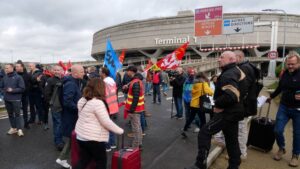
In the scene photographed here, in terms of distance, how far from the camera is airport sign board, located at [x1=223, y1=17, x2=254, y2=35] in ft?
80.1

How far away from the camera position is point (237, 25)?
82.6 feet

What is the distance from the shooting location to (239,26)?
25.2m

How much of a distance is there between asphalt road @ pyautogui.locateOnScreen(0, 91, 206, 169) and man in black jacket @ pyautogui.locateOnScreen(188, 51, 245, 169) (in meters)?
1.07

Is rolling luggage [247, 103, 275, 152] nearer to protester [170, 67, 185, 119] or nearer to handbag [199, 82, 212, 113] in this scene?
handbag [199, 82, 212, 113]

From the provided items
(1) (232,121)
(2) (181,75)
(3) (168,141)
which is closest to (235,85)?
(1) (232,121)

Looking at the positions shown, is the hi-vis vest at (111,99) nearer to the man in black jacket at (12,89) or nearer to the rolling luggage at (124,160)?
the rolling luggage at (124,160)

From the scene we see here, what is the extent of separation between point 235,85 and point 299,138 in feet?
6.61

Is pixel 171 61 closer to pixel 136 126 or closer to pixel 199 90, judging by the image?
pixel 199 90

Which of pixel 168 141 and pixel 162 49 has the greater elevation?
pixel 162 49

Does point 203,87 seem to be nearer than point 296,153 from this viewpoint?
No

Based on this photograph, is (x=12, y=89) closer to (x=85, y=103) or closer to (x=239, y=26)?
(x=85, y=103)

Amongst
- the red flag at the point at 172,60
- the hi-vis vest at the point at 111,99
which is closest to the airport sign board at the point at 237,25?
the red flag at the point at 172,60

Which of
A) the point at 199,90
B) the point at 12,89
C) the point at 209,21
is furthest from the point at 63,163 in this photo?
the point at 209,21

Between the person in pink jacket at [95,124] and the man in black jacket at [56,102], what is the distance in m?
1.56
